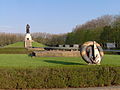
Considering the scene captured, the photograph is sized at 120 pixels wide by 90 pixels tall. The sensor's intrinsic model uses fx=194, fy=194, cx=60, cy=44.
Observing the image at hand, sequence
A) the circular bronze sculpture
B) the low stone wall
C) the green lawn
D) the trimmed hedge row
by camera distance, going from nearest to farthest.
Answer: the trimmed hedge row → the green lawn → the circular bronze sculpture → the low stone wall

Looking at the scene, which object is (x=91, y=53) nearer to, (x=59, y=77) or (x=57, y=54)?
(x=59, y=77)

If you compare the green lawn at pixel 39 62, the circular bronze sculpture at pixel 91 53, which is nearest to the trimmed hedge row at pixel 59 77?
the green lawn at pixel 39 62

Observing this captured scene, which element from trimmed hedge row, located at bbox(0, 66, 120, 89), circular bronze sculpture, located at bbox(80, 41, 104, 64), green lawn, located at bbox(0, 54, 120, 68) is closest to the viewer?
trimmed hedge row, located at bbox(0, 66, 120, 89)

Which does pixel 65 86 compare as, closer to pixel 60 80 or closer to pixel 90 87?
pixel 60 80

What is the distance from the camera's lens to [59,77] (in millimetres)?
7359

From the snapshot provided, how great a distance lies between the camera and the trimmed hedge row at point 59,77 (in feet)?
23.3

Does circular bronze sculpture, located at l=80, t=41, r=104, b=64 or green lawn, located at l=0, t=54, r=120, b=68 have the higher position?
circular bronze sculpture, located at l=80, t=41, r=104, b=64

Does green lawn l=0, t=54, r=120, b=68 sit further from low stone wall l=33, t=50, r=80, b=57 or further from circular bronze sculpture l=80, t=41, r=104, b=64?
low stone wall l=33, t=50, r=80, b=57

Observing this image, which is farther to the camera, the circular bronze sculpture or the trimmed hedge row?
the circular bronze sculpture

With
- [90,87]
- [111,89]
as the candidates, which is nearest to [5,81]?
[90,87]

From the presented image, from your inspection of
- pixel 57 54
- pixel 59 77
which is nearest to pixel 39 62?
pixel 59 77

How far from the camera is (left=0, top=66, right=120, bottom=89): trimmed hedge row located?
7094 millimetres

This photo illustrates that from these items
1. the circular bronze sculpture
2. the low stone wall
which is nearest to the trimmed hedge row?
Result: the circular bronze sculpture

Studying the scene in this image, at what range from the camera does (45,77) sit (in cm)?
729
